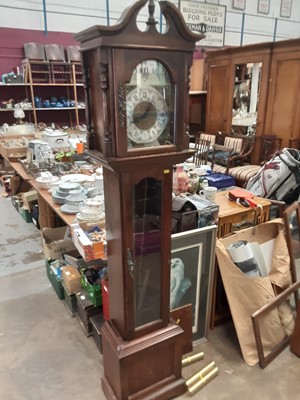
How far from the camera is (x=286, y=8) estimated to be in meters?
7.95

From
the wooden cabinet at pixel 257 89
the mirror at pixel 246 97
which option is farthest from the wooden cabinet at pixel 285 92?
the mirror at pixel 246 97

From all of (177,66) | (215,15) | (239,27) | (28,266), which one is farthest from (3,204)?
(239,27)

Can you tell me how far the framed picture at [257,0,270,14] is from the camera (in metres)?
7.53

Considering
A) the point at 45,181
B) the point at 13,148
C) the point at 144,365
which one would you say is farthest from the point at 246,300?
the point at 13,148

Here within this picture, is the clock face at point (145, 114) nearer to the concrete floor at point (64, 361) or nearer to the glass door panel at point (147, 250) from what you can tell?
the glass door panel at point (147, 250)

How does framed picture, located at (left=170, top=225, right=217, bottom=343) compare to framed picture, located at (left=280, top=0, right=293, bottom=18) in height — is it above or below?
below

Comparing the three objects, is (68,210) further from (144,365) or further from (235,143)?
(235,143)

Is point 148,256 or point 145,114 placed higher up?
point 145,114

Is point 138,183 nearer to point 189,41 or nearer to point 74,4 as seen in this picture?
point 189,41

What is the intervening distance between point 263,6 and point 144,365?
28.0 ft

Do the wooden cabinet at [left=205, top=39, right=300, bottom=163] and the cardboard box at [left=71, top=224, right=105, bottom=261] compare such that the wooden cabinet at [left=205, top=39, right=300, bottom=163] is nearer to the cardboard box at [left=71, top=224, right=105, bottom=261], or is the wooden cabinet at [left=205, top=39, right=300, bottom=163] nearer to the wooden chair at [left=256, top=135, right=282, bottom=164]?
the wooden chair at [left=256, top=135, right=282, bottom=164]

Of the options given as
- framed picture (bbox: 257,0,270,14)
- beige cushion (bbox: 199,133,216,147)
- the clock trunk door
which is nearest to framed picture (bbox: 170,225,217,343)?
the clock trunk door

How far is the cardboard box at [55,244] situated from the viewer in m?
2.65

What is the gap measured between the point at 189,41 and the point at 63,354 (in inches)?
72.1
